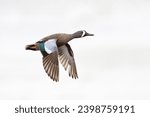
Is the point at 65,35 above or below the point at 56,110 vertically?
above

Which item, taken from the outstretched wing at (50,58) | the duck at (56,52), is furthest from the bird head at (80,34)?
the outstretched wing at (50,58)

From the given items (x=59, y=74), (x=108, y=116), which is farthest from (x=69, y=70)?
(x=108, y=116)

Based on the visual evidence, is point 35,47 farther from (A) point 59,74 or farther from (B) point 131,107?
(B) point 131,107

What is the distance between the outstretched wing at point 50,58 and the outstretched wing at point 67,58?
4 centimetres

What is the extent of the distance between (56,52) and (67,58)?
0.11m

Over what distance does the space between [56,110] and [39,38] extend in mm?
323

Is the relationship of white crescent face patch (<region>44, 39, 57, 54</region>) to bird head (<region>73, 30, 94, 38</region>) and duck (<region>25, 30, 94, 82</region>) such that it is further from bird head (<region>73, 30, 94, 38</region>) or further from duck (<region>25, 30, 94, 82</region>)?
bird head (<region>73, 30, 94, 38</region>)

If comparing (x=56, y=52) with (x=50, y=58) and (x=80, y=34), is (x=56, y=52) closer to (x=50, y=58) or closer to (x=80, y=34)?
(x=50, y=58)

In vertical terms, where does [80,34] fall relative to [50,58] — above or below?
above

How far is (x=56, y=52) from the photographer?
314 centimetres

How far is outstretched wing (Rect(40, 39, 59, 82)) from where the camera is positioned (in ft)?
10.2

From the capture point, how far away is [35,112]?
10.8ft

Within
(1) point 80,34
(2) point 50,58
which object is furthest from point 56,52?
(1) point 80,34

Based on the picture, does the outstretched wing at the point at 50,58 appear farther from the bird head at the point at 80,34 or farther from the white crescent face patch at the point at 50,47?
the bird head at the point at 80,34
